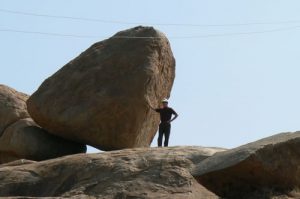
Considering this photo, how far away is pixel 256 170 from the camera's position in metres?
9.95

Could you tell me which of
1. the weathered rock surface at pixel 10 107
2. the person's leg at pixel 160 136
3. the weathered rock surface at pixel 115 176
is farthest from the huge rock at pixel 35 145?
the weathered rock surface at pixel 115 176

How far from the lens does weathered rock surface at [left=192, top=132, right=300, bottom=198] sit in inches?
389

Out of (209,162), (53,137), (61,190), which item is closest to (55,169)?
(61,190)

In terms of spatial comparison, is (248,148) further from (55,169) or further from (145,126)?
(145,126)

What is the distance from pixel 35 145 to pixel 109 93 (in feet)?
9.17

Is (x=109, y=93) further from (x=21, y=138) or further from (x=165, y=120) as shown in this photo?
(x=21, y=138)

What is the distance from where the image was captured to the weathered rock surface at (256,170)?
32.4 feet

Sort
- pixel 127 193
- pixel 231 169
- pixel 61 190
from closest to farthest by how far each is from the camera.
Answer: pixel 231 169 < pixel 127 193 < pixel 61 190

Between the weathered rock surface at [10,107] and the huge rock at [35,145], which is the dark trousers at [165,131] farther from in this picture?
the weathered rock surface at [10,107]

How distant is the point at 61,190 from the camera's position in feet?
40.0

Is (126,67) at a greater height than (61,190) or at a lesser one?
greater

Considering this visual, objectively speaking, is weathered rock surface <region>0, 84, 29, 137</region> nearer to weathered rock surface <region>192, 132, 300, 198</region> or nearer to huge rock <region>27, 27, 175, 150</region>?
huge rock <region>27, 27, 175, 150</region>

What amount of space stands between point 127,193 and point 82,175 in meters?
1.53

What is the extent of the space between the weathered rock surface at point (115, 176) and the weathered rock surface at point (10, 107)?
6.68 meters
